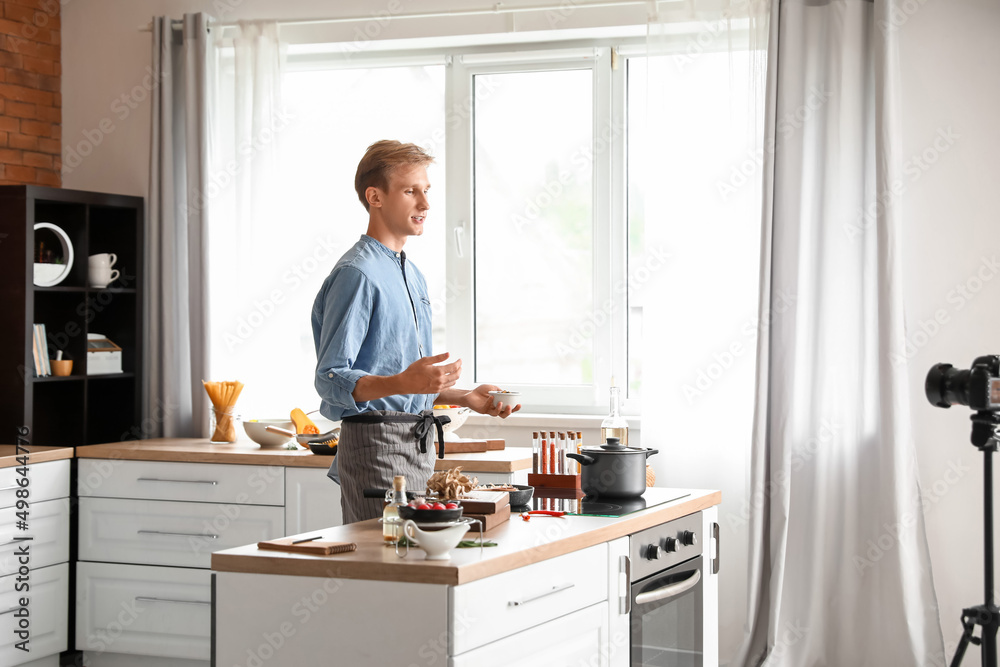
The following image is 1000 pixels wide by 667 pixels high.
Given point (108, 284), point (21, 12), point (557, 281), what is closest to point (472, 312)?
point (557, 281)

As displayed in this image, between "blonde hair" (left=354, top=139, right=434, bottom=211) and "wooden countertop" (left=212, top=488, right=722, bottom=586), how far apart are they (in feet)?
2.55

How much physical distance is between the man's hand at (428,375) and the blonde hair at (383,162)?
50cm

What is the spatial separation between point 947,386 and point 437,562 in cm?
154

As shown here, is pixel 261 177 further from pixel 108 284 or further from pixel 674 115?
pixel 674 115

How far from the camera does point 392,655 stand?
64.9 inches

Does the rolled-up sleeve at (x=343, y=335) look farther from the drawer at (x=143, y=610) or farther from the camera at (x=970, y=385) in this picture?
the drawer at (x=143, y=610)

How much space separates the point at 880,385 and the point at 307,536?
2.39 m

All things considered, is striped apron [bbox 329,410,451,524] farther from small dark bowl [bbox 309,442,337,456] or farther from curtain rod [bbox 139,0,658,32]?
curtain rod [bbox 139,0,658,32]

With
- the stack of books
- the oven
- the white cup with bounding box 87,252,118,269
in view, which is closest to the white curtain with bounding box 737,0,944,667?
the oven

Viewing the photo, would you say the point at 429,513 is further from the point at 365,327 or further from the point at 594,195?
the point at 594,195

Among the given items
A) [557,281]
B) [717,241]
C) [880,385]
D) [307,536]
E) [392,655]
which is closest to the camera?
[392,655]

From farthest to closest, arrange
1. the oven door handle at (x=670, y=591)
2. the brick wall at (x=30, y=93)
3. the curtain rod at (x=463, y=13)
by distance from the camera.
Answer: the brick wall at (x=30, y=93), the curtain rod at (x=463, y=13), the oven door handle at (x=670, y=591)

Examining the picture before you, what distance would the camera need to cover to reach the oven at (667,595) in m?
2.20

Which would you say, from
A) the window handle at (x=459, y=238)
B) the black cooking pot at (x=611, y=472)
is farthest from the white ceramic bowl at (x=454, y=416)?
the black cooking pot at (x=611, y=472)
